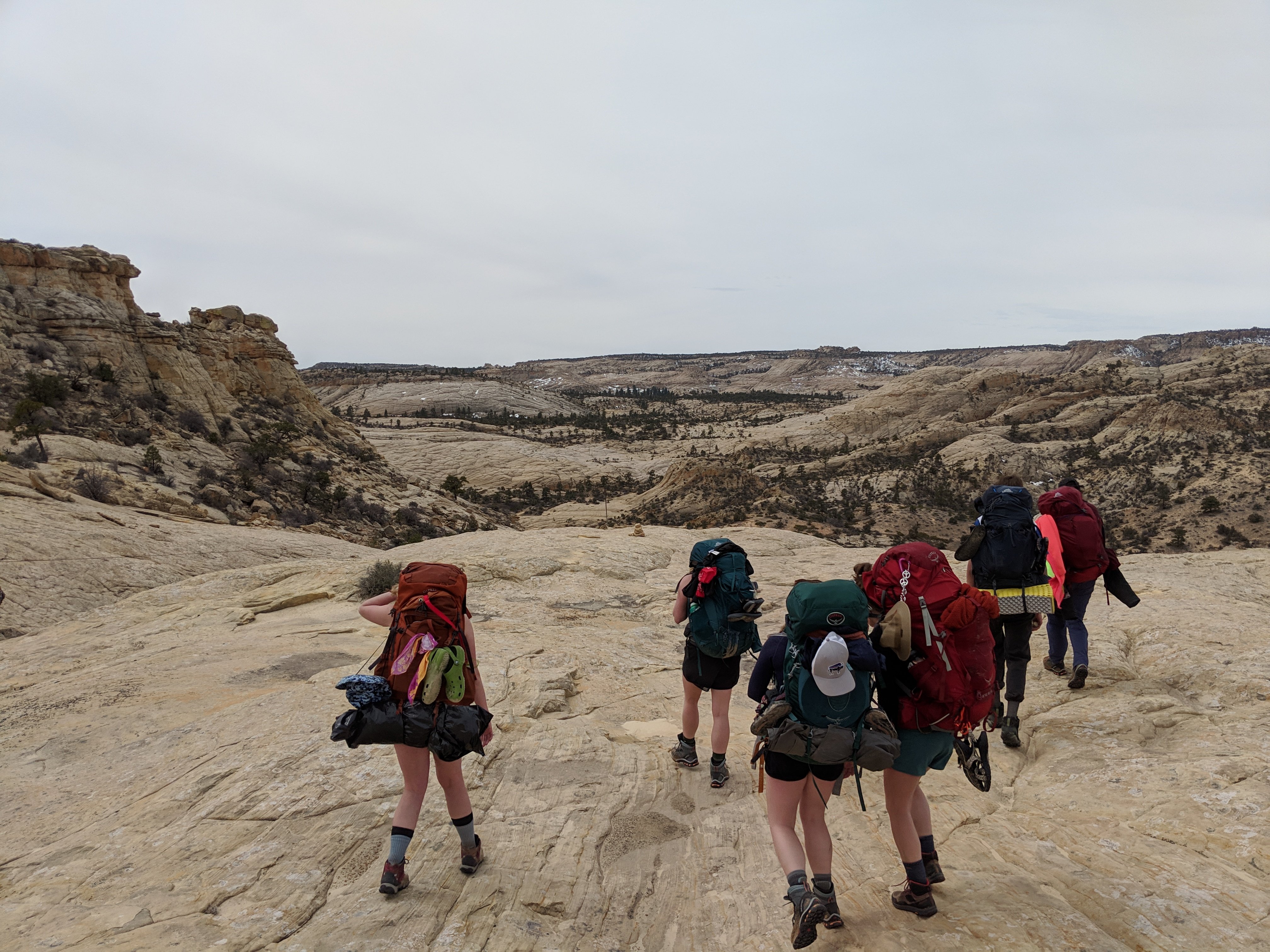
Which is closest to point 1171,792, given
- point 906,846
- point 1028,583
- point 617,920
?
point 1028,583

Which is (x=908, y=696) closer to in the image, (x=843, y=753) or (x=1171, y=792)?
(x=843, y=753)

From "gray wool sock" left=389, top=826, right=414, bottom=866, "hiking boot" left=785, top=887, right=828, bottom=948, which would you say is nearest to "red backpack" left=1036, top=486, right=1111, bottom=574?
"hiking boot" left=785, top=887, right=828, bottom=948

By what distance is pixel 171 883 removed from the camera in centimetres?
335

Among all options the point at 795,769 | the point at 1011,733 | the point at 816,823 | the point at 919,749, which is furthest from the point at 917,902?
the point at 1011,733

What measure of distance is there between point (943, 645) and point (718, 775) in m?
2.18

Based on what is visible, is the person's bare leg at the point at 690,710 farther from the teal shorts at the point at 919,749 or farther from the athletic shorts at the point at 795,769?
the teal shorts at the point at 919,749

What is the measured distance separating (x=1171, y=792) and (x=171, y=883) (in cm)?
546

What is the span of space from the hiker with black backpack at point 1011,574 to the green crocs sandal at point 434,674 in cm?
336

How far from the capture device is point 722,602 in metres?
4.35

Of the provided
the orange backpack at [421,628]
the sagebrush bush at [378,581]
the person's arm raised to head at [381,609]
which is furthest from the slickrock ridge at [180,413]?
the orange backpack at [421,628]

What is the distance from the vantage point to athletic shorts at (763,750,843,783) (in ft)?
10.1

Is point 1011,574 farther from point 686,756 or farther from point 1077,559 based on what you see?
point 686,756

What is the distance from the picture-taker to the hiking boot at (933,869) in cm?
337

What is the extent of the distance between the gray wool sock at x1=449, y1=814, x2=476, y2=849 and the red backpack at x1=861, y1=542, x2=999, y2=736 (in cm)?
219
